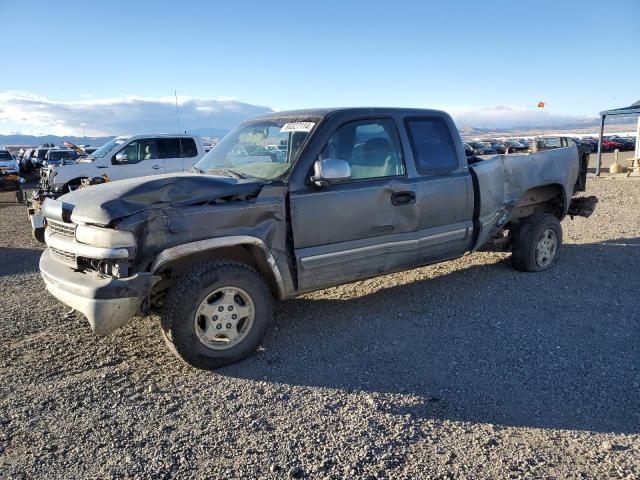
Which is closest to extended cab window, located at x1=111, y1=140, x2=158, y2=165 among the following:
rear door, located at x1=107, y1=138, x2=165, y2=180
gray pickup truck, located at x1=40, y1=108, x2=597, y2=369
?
rear door, located at x1=107, y1=138, x2=165, y2=180

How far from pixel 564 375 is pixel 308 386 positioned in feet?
Answer: 6.03

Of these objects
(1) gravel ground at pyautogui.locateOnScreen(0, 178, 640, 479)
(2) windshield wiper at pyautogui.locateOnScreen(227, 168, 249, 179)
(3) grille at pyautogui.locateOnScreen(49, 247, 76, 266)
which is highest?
(2) windshield wiper at pyautogui.locateOnScreen(227, 168, 249, 179)

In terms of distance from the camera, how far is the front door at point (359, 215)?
414 centimetres

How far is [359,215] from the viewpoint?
14.4 ft

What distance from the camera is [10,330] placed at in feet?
15.2

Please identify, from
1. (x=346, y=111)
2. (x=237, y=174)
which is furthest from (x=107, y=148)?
(x=346, y=111)

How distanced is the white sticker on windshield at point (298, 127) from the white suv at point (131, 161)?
8.80m

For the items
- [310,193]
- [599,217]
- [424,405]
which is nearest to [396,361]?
[424,405]

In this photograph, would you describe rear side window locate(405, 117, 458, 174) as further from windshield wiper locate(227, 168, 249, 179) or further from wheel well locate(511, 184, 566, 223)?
windshield wiper locate(227, 168, 249, 179)

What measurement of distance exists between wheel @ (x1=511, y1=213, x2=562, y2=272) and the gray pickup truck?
0.75 meters

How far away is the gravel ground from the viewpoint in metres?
2.76

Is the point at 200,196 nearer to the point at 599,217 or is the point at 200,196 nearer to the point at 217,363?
the point at 217,363

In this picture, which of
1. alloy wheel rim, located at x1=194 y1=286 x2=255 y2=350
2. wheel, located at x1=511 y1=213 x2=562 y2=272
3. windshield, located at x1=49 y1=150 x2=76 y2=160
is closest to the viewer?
alloy wheel rim, located at x1=194 y1=286 x2=255 y2=350

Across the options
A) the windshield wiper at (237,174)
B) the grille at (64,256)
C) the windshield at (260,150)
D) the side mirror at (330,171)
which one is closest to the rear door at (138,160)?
the windshield at (260,150)
